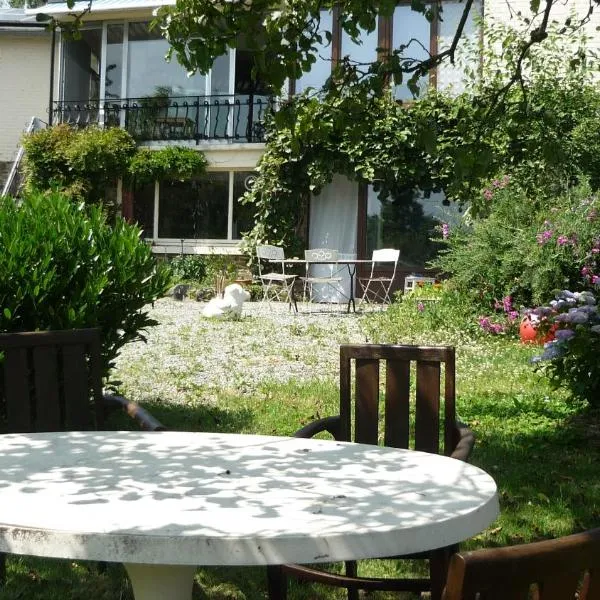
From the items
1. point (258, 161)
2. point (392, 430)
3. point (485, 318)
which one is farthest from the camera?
point (258, 161)

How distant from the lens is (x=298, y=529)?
1689mm

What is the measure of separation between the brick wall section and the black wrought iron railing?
7.30 feet

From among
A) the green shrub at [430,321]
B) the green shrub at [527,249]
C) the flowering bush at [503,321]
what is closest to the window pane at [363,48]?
the green shrub at [527,249]

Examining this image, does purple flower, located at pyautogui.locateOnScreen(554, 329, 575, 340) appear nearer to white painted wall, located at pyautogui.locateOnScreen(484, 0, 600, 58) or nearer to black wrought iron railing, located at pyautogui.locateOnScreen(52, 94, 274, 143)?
white painted wall, located at pyautogui.locateOnScreen(484, 0, 600, 58)

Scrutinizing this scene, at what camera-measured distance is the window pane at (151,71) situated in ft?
63.0

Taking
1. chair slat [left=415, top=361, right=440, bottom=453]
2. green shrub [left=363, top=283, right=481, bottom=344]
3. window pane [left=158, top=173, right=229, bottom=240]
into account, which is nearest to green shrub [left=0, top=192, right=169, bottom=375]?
chair slat [left=415, top=361, right=440, bottom=453]

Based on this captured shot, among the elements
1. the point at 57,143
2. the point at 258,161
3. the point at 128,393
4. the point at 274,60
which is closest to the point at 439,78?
the point at 258,161

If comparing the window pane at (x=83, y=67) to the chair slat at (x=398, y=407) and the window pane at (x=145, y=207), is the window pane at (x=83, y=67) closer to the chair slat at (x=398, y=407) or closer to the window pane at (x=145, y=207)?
the window pane at (x=145, y=207)

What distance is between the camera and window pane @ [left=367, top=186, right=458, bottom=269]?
1652cm

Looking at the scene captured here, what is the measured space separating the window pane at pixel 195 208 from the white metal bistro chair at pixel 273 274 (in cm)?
239

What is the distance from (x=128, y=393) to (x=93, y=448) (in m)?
4.50

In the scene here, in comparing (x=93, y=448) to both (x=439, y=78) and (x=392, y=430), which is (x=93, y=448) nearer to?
(x=392, y=430)

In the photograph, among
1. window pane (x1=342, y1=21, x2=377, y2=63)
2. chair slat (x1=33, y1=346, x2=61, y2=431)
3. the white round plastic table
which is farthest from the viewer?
window pane (x1=342, y1=21, x2=377, y2=63)

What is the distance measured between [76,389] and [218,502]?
65.2 inches
